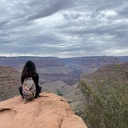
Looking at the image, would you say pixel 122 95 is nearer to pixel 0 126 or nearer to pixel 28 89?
pixel 28 89

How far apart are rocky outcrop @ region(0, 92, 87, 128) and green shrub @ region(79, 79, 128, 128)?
3877 millimetres

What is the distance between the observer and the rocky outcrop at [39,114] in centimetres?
890

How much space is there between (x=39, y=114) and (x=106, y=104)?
20.4 feet

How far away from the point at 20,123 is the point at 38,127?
71 cm

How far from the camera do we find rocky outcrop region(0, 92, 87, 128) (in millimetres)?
8902

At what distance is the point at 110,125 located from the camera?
14922mm

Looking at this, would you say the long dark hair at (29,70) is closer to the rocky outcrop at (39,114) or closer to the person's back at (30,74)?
the person's back at (30,74)

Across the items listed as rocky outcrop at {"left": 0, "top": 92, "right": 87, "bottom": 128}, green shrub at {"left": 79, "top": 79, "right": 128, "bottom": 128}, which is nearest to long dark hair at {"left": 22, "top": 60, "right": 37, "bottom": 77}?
rocky outcrop at {"left": 0, "top": 92, "right": 87, "bottom": 128}

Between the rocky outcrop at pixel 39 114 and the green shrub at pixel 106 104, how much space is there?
12.7 ft

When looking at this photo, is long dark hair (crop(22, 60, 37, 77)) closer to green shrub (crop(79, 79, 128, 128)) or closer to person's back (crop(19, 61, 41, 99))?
person's back (crop(19, 61, 41, 99))

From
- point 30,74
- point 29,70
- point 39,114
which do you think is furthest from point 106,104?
point 39,114

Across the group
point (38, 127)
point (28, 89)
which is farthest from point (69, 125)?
point (28, 89)

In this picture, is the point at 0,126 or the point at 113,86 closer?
the point at 0,126

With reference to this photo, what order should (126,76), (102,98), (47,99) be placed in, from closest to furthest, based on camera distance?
1. (47,99)
2. (102,98)
3. (126,76)
